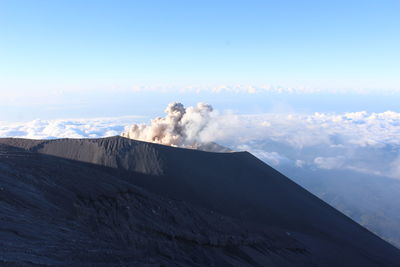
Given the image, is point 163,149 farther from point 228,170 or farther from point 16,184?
point 16,184

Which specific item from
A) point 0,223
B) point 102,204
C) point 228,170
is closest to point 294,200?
point 228,170

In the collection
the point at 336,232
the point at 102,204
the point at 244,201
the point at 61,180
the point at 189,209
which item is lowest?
the point at 336,232

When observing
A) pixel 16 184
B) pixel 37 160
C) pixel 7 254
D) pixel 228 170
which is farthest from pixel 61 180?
pixel 228 170

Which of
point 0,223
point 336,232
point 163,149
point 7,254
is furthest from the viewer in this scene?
point 163,149

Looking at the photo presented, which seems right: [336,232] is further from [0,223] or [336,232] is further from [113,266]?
[0,223]

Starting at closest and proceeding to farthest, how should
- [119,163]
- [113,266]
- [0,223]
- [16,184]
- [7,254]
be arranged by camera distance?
[7,254], [113,266], [0,223], [16,184], [119,163]

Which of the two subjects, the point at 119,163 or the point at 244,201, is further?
the point at 119,163

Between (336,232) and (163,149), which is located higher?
(163,149)
